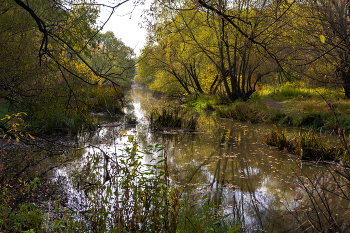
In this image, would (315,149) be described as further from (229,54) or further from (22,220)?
(229,54)

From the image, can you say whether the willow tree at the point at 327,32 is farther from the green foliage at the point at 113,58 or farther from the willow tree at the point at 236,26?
the green foliage at the point at 113,58

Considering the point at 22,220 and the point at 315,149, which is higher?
the point at 22,220

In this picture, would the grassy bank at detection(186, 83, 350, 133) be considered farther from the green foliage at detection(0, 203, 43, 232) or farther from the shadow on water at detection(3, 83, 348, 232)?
the green foliage at detection(0, 203, 43, 232)

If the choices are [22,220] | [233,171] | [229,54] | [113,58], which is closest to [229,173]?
[233,171]

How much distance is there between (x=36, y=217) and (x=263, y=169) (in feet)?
15.4

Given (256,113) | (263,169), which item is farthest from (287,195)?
(256,113)

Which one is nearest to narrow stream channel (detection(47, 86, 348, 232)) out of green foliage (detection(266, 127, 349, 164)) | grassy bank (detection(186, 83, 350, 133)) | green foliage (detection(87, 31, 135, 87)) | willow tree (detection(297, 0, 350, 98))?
green foliage (detection(266, 127, 349, 164))

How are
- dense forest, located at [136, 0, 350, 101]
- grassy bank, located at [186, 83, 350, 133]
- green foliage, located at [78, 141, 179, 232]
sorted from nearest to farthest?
1. green foliage, located at [78, 141, 179, 232]
2. dense forest, located at [136, 0, 350, 101]
3. grassy bank, located at [186, 83, 350, 133]

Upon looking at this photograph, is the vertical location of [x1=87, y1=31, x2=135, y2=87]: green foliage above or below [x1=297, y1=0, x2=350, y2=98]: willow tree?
below

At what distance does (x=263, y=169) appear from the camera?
5.94 m

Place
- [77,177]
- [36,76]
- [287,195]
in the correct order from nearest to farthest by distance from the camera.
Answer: [287,195] < [77,177] < [36,76]

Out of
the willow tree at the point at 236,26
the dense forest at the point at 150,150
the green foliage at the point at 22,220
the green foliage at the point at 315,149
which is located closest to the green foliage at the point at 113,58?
the dense forest at the point at 150,150

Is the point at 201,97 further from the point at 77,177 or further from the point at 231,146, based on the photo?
the point at 77,177

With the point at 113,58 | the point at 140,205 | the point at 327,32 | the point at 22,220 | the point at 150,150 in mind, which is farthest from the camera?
the point at 327,32
